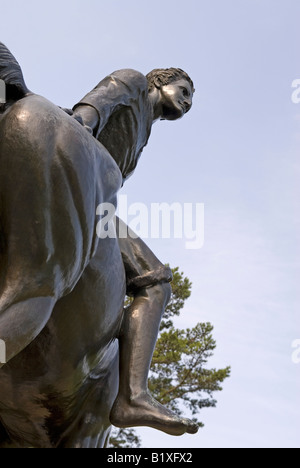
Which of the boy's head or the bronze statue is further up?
the boy's head

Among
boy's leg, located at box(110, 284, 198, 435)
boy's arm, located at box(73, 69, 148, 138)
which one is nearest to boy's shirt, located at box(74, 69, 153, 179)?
boy's arm, located at box(73, 69, 148, 138)

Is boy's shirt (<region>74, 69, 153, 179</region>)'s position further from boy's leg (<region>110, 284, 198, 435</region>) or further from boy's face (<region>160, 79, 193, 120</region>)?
boy's leg (<region>110, 284, 198, 435</region>)

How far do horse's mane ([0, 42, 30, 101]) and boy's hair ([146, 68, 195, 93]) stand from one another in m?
1.07

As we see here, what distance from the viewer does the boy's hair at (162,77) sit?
121 inches

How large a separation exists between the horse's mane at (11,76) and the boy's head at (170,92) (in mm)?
1055

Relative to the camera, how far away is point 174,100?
3.05m

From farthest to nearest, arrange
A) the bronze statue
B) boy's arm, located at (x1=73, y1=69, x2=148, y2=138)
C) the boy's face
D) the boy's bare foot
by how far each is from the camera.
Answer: the boy's face → boy's arm, located at (x1=73, y1=69, x2=148, y2=138) → the boy's bare foot → the bronze statue

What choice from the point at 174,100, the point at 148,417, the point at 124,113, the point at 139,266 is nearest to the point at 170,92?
the point at 174,100

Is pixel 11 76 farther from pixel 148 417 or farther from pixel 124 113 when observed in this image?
pixel 148 417

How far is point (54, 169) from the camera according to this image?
1.97m

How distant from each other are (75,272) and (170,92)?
1279 millimetres

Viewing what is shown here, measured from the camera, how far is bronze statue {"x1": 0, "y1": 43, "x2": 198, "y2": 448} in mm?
1938
